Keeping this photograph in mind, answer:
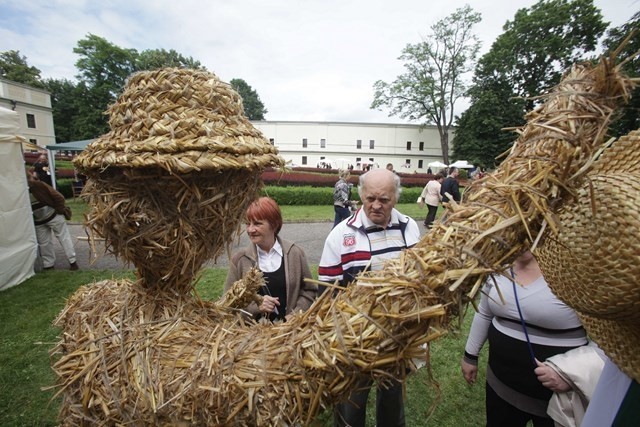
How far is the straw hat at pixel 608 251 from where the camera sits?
987mm

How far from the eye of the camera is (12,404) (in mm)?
3568

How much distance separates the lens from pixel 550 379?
216 centimetres

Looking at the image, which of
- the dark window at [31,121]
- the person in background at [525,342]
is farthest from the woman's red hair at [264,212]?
the dark window at [31,121]

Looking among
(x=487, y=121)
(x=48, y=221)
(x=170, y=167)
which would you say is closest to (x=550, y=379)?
(x=170, y=167)

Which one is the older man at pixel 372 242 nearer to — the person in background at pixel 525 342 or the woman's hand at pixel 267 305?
the woman's hand at pixel 267 305

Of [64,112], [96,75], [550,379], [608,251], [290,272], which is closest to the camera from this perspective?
[608,251]

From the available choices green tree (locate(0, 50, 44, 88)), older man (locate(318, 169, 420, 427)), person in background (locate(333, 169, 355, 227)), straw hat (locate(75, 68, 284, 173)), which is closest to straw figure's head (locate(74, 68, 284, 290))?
straw hat (locate(75, 68, 284, 173))

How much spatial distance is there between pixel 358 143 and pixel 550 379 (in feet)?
215

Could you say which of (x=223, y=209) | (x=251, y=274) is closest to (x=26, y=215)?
(x=251, y=274)

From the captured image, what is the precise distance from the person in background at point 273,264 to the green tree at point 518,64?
37.1 metres

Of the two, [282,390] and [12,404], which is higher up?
[282,390]

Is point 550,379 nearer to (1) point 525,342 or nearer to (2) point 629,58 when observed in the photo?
(1) point 525,342

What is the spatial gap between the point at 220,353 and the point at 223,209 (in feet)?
1.90

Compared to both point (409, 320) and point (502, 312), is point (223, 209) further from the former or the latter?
point (502, 312)
